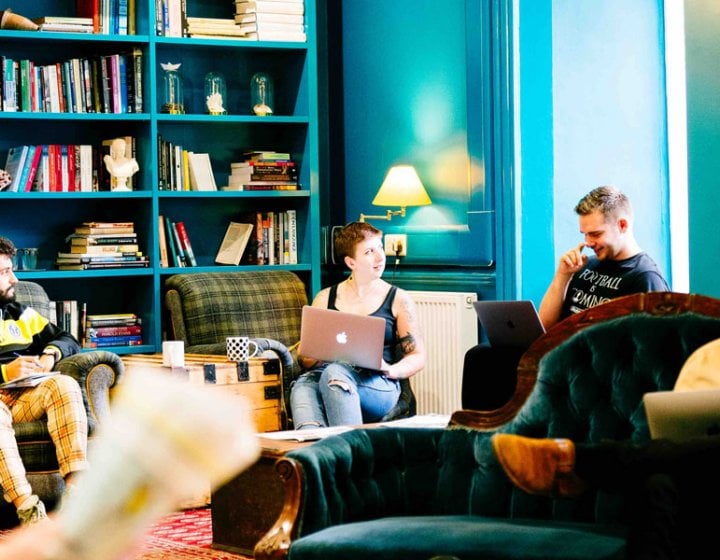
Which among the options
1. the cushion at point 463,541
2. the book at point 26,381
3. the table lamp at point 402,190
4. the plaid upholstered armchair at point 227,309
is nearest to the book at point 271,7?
the table lamp at point 402,190

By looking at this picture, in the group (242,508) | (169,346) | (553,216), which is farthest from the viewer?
(553,216)

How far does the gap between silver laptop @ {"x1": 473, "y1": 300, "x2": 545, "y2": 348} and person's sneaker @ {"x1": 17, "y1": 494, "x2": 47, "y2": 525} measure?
1726 millimetres

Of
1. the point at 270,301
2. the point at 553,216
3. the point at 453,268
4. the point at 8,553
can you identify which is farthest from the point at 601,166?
the point at 8,553

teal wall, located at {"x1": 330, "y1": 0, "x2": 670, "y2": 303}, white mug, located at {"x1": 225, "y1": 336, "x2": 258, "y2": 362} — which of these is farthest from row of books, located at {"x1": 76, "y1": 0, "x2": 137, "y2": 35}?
white mug, located at {"x1": 225, "y1": 336, "x2": 258, "y2": 362}

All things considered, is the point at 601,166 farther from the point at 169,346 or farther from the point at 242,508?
the point at 242,508

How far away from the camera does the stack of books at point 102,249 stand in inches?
215

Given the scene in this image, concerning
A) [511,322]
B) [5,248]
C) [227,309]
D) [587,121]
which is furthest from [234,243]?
[511,322]

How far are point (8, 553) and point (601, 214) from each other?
402 centimetres

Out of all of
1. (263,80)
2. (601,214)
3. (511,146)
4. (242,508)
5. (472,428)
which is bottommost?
(242,508)

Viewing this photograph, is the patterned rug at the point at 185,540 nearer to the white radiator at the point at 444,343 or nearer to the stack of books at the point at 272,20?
the white radiator at the point at 444,343

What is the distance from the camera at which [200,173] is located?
5746 millimetres

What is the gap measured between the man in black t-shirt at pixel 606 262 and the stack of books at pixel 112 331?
211 cm

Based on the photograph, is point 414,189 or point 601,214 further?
point 414,189

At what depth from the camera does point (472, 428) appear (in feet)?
9.98
